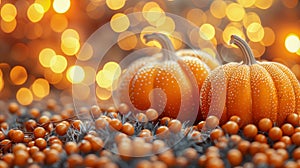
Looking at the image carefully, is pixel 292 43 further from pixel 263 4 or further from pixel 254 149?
pixel 254 149

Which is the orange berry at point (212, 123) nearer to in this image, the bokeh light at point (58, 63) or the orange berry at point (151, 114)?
the orange berry at point (151, 114)

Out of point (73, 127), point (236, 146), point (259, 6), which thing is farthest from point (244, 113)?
point (259, 6)

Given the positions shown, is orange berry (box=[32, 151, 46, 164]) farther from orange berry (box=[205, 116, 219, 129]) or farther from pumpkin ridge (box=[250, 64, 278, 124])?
pumpkin ridge (box=[250, 64, 278, 124])

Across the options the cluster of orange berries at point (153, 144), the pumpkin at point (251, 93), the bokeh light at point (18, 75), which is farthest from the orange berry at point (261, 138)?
the bokeh light at point (18, 75)

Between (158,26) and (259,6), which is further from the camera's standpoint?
(158,26)

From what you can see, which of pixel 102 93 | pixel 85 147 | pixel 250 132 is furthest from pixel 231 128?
pixel 102 93

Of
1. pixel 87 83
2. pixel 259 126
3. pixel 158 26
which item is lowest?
pixel 87 83

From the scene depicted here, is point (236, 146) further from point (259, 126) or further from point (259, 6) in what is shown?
point (259, 6)
